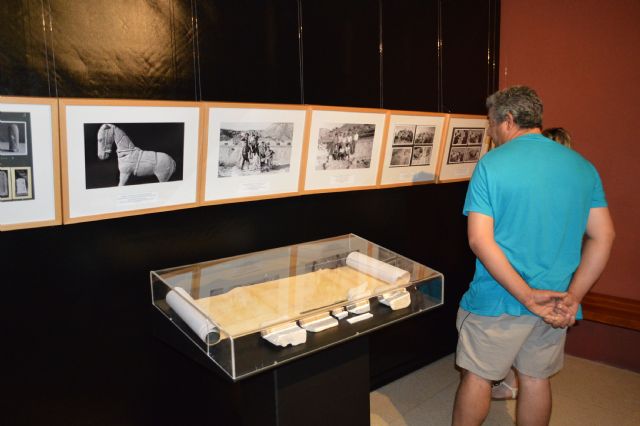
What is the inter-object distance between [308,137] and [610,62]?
2548mm

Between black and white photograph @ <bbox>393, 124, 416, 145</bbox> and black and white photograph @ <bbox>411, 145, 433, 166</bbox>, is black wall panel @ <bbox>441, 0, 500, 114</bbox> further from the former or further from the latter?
black and white photograph @ <bbox>393, 124, 416, 145</bbox>

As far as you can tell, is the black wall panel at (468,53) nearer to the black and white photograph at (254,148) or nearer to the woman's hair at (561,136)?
the woman's hair at (561,136)

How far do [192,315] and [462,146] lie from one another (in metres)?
2.61

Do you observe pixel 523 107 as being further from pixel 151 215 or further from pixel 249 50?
pixel 151 215

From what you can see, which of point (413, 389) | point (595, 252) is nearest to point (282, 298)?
point (595, 252)

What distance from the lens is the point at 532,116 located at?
2346mm

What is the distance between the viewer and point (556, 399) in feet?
11.3

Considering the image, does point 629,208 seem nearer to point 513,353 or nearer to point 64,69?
point 513,353

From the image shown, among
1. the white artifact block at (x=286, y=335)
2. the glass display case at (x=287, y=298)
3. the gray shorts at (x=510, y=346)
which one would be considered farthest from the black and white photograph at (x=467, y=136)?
the white artifact block at (x=286, y=335)

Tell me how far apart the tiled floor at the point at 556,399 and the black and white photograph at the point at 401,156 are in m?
1.59

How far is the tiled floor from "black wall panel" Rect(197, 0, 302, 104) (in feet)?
6.86

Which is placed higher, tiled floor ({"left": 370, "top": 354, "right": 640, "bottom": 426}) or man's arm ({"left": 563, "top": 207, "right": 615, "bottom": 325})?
man's arm ({"left": 563, "top": 207, "right": 615, "bottom": 325})

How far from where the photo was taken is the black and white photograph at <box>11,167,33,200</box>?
189 centimetres

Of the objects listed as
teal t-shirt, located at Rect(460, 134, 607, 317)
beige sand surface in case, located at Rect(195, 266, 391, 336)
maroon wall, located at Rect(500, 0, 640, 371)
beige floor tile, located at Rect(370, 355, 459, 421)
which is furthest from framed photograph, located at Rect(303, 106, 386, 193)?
maroon wall, located at Rect(500, 0, 640, 371)
